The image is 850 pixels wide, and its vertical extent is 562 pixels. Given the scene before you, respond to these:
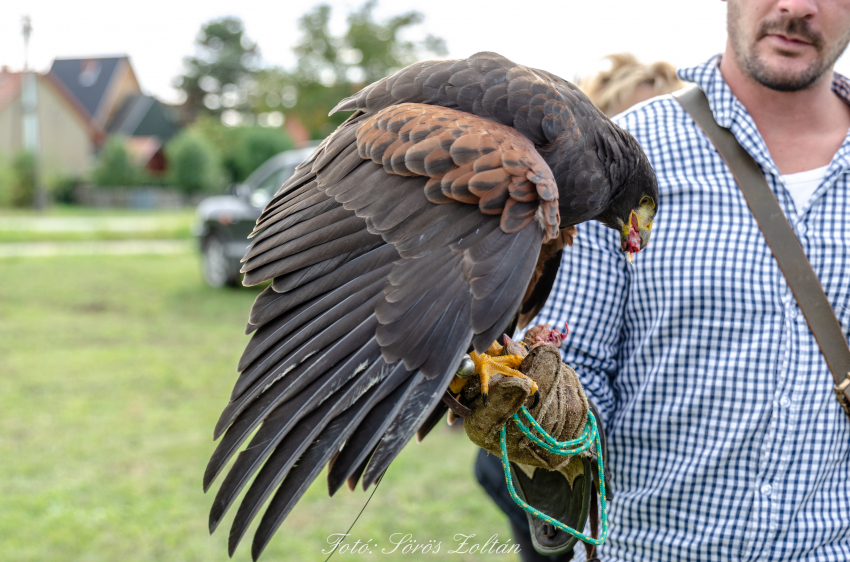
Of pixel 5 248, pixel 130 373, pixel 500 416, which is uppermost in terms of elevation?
pixel 500 416

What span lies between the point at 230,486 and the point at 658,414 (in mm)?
1275

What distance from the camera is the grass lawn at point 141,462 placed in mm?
3848

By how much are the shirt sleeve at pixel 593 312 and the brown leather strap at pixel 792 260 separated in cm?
42

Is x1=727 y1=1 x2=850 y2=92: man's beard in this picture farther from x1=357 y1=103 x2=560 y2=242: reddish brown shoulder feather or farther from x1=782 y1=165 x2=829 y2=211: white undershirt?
x1=357 y1=103 x2=560 y2=242: reddish brown shoulder feather

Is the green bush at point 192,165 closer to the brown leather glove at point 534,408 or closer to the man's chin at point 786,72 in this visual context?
the man's chin at point 786,72

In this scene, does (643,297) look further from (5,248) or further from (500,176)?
(5,248)

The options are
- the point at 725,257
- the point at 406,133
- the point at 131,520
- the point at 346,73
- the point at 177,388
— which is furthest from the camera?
the point at 346,73

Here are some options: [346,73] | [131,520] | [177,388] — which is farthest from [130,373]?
[346,73]

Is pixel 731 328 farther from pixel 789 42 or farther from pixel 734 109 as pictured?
pixel 789 42

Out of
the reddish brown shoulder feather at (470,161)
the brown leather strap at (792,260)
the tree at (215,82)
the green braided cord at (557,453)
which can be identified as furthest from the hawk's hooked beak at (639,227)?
the tree at (215,82)

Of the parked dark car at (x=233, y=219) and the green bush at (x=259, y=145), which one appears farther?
the green bush at (x=259, y=145)

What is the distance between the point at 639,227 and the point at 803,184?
56cm

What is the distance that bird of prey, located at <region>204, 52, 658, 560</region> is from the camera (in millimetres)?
1483

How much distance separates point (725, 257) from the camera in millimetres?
2008
